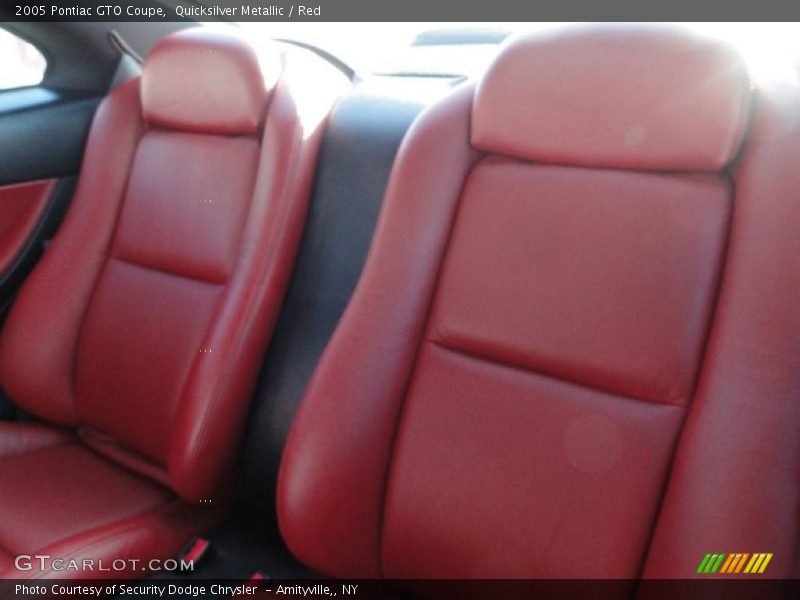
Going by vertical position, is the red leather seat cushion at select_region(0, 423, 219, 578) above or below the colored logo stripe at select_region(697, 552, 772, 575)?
below

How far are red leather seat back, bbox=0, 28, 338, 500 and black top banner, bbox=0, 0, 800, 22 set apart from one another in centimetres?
17

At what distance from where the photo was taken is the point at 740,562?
743 mm

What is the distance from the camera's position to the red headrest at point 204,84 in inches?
49.2

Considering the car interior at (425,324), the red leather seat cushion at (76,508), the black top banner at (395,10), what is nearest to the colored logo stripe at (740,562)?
the car interior at (425,324)

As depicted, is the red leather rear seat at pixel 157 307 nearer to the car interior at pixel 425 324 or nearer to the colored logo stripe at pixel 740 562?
the car interior at pixel 425 324

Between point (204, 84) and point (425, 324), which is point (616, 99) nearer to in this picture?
point (425, 324)

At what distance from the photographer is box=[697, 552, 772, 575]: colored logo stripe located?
74cm

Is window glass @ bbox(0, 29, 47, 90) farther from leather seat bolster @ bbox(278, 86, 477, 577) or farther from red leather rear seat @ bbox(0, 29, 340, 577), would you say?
leather seat bolster @ bbox(278, 86, 477, 577)

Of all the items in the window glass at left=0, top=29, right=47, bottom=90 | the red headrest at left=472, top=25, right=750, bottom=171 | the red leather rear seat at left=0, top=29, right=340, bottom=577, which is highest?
the red headrest at left=472, top=25, right=750, bottom=171

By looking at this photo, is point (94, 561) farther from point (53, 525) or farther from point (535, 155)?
point (535, 155)

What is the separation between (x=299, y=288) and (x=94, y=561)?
528 mm

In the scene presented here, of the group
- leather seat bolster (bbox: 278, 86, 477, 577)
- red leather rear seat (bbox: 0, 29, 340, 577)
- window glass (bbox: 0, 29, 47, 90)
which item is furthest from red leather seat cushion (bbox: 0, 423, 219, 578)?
window glass (bbox: 0, 29, 47, 90)

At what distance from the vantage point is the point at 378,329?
37.8 inches

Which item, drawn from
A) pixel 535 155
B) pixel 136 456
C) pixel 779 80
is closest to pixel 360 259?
pixel 535 155
